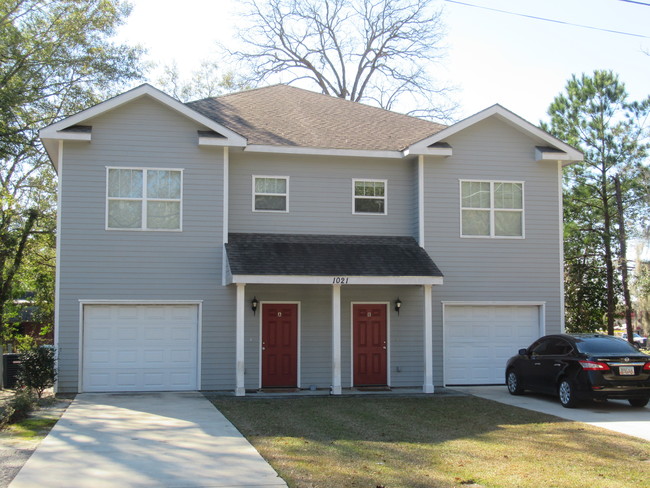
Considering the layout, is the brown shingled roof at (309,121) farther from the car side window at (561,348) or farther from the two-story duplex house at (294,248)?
the car side window at (561,348)

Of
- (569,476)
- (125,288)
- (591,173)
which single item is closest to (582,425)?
(569,476)

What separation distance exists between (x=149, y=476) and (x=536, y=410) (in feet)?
26.8

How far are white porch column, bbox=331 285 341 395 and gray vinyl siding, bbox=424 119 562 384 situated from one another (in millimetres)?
2919

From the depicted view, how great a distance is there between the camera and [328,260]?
17000 mm

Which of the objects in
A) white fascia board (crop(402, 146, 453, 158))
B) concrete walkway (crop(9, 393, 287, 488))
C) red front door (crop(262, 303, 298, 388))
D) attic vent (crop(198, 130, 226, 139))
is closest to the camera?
concrete walkway (crop(9, 393, 287, 488))

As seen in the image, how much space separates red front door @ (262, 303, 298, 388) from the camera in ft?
57.9

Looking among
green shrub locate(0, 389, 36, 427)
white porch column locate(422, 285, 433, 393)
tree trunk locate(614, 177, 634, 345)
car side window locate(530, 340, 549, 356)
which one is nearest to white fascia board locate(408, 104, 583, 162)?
white porch column locate(422, 285, 433, 393)

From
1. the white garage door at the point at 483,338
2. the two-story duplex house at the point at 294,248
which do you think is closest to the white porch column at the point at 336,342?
the two-story duplex house at the point at 294,248

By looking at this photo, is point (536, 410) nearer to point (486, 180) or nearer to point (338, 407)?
point (338, 407)

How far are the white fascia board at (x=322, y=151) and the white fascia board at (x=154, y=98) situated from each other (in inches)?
25.7

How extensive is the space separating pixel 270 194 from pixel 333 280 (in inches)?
126

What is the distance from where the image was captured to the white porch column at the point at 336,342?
16531 mm

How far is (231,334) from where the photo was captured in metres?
17.2

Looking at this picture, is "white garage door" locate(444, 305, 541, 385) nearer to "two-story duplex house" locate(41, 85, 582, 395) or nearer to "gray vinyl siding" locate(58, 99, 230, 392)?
"two-story duplex house" locate(41, 85, 582, 395)
